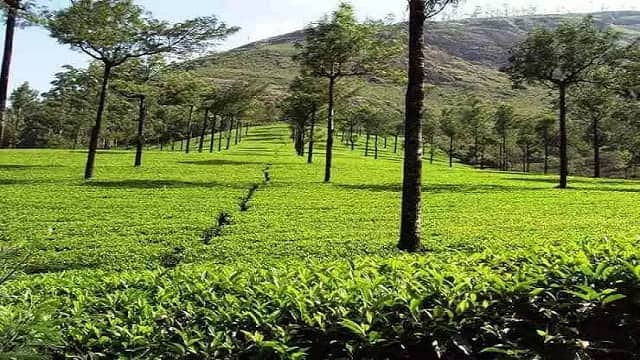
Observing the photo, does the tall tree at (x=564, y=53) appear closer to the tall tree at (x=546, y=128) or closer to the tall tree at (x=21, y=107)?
the tall tree at (x=546, y=128)

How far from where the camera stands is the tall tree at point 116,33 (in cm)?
2814

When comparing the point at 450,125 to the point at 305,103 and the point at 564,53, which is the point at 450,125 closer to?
the point at 305,103

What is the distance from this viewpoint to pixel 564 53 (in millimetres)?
33938

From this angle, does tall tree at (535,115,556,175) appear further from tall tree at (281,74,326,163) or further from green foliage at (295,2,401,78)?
green foliage at (295,2,401,78)

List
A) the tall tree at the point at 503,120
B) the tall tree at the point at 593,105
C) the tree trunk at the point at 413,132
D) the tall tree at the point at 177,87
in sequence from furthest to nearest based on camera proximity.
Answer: the tall tree at the point at 503,120 → the tall tree at the point at 593,105 → the tall tree at the point at 177,87 → the tree trunk at the point at 413,132

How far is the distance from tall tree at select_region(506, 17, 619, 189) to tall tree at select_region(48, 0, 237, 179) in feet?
51.8

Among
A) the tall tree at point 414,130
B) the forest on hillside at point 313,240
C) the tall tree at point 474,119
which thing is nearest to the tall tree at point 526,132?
the tall tree at point 474,119

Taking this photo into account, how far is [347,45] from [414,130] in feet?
65.8

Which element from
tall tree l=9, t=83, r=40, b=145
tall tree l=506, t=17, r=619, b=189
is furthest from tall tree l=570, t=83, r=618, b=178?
tall tree l=9, t=83, r=40, b=145

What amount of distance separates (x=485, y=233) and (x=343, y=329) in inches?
459

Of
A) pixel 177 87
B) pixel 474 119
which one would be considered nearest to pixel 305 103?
pixel 177 87

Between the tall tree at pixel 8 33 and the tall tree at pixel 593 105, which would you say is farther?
the tall tree at pixel 593 105

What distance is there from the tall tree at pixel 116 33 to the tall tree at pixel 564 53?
622 inches

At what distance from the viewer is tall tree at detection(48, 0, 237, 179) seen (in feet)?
92.3
